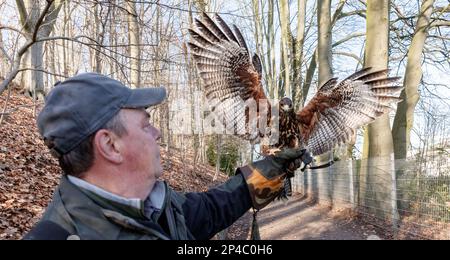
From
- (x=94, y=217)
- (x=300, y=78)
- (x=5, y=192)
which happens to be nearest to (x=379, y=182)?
(x=5, y=192)

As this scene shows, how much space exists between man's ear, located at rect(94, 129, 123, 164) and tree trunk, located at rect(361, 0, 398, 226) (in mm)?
7468

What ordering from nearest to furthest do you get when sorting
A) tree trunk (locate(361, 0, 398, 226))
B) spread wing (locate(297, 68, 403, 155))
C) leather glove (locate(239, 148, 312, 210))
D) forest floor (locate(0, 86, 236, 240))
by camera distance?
leather glove (locate(239, 148, 312, 210)), spread wing (locate(297, 68, 403, 155)), forest floor (locate(0, 86, 236, 240)), tree trunk (locate(361, 0, 398, 226))

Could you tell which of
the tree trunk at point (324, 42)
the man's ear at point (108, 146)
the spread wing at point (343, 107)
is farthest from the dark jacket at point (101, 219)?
the tree trunk at point (324, 42)

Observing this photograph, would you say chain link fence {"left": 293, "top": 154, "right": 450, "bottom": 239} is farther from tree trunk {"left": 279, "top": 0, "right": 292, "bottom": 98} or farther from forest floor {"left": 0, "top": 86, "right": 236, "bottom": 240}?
tree trunk {"left": 279, "top": 0, "right": 292, "bottom": 98}

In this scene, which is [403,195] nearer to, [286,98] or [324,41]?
[286,98]

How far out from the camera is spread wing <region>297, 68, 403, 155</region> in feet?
12.2

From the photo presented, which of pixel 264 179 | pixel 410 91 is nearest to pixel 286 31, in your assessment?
pixel 410 91

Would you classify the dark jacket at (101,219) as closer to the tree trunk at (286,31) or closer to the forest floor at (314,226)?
the forest floor at (314,226)

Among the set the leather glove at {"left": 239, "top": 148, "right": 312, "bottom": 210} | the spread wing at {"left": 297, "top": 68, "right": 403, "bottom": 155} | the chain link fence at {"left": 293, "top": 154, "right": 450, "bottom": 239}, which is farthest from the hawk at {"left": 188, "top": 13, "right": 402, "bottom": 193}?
the chain link fence at {"left": 293, "top": 154, "right": 450, "bottom": 239}

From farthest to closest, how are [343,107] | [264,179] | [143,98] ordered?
1. [343,107]
2. [264,179]
3. [143,98]

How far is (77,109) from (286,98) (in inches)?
103

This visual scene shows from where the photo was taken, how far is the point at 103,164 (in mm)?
1500
